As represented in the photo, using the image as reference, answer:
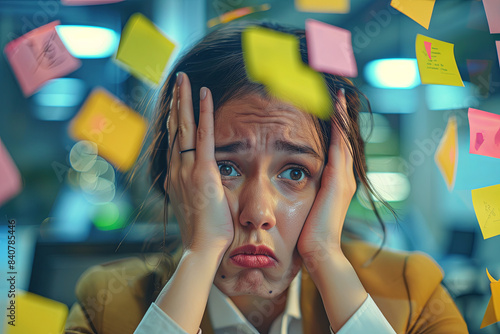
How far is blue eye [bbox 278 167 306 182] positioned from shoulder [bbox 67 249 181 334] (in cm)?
32

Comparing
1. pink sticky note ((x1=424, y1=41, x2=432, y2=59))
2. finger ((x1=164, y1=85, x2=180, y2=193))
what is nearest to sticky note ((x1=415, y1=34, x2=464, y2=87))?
pink sticky note ((x1=424, y1=41, x2=432, y2=59))

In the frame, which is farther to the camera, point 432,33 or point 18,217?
point 432,33

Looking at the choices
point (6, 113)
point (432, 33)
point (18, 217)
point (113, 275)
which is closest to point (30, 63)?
point (6, 113)

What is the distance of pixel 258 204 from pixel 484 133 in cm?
67

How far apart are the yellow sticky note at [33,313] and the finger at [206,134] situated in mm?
464

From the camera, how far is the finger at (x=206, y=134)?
1.03 metres

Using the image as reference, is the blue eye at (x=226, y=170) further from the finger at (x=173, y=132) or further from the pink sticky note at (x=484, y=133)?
the pink sticky note at (x=484, y=133)

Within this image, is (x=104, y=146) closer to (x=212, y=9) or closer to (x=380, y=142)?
(x=212, y=9)

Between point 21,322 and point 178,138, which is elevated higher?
point 178,138

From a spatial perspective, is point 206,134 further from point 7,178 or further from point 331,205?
point 7,178

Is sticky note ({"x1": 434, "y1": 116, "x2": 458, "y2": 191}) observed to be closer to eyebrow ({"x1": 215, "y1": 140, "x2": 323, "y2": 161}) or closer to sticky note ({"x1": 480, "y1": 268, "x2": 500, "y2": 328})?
sticky note ({"x1": 480, "y1": 268, "x2": 500, "y2": 328})

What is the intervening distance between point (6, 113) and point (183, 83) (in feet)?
1.32

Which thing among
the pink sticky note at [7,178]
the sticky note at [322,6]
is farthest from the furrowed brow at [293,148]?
the pink sticky note at [7,178]

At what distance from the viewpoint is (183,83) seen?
1.05 metres
